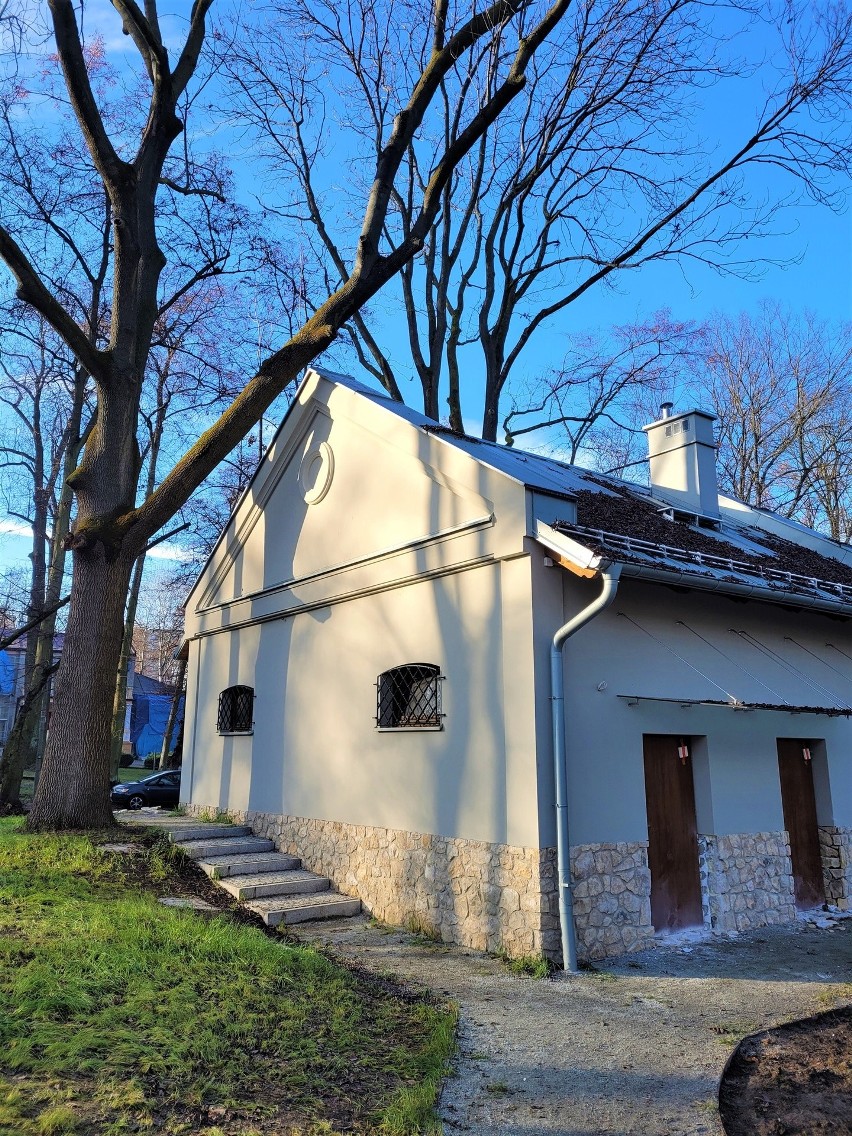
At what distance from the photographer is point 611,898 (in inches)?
277

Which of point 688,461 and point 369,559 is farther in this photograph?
point 688,461

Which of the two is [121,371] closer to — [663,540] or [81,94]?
[81,94]

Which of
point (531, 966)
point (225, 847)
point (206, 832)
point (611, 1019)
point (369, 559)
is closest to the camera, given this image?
point (611, 1019)

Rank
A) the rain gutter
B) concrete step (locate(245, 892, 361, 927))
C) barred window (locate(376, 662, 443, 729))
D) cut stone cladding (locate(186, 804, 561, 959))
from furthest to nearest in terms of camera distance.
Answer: barred window (locate(376, 662, 443, 729)) → concrete step (locate(245, 892, 361, 927)) → the rain gutter → cut stone cladding (locate(186, 804, 561, 959))

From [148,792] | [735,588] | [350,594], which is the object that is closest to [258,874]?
[350,594]

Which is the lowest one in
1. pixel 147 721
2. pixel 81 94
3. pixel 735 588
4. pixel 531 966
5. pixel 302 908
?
pixel 531 966

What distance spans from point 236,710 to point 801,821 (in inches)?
311

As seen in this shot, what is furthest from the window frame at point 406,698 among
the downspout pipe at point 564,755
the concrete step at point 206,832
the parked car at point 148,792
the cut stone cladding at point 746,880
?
the parked car at point 148,792

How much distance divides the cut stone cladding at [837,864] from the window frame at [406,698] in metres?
5.20

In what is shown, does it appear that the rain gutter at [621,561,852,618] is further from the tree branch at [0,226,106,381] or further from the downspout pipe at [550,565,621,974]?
the tree branch at [0,226,106,381]

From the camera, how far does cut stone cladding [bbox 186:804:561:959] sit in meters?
6.71

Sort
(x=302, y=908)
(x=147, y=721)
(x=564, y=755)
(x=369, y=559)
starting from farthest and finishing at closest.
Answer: (x=147, y=721), (x=369, y=559), (x=302, y=908), (x=564, y=755)

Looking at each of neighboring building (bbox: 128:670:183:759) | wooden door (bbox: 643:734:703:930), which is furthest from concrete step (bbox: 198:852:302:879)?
neighboring building (bbox: 128:670:183:759)

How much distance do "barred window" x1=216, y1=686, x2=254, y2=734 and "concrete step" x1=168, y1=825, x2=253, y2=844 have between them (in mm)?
1359
